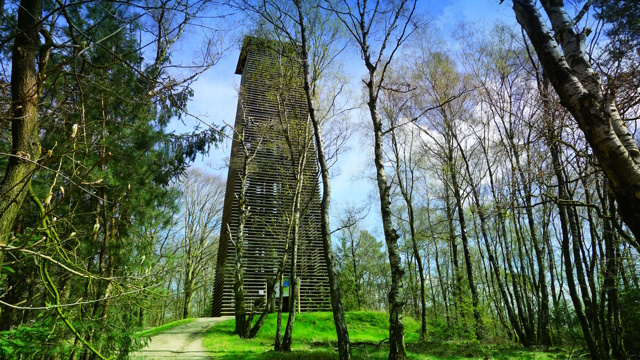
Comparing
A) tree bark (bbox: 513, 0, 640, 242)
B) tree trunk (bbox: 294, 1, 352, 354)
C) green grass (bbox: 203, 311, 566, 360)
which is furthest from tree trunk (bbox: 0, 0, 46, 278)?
green grass (bbox: 203, 311, 566, 360)

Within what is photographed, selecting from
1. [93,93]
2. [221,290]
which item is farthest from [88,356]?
[221,290]

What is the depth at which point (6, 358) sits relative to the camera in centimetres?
306

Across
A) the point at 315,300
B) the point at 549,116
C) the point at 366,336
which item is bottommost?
the point at 366,336

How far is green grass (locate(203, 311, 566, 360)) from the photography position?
26.2 feet

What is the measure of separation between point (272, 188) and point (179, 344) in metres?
9.17

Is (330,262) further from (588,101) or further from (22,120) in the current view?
(22,120)

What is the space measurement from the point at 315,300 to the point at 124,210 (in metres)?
13.4

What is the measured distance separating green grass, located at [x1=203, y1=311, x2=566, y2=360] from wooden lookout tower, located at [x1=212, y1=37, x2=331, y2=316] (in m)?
1.92

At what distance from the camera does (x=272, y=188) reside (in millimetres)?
17812

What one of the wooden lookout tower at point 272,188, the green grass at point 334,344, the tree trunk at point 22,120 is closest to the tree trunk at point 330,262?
the green grass at point 334,344

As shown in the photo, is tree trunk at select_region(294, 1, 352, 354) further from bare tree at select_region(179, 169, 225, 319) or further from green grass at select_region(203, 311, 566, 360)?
bare tree at select_region(179, 169, 225, 319)

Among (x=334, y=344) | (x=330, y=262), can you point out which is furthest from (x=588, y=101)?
(x=334, y=344)

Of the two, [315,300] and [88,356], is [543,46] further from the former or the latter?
[315,300]

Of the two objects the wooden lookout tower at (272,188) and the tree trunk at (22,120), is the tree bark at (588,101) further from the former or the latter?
the wooden lookout tower at (272,188)
